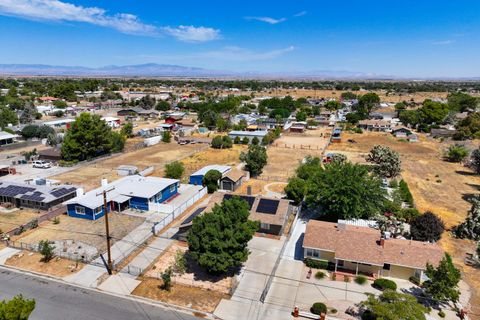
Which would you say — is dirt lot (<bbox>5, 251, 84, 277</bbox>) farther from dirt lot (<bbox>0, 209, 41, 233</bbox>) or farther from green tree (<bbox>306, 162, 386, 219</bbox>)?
green tree (<bbox>306, 162, 386, 219</bbox>)

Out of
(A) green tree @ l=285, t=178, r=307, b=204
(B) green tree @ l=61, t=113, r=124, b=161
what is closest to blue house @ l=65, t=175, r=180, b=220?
(A) green tree @ l=285, t=178, r=307, b=204

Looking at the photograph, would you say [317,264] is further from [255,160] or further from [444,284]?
[255,160]

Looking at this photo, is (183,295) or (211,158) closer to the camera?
(183,295)

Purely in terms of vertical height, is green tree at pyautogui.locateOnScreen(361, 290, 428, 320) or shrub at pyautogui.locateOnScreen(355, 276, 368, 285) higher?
green tree at pyautogui.locateOnScreen(361, 290, 428, 320)

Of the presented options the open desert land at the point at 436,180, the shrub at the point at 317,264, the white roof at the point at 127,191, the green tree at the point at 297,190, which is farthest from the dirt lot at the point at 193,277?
the open desert land at the point at 436,180

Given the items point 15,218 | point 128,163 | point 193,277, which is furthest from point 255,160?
point 15,218

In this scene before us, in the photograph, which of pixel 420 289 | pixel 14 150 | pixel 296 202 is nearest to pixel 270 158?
pixel 296 202

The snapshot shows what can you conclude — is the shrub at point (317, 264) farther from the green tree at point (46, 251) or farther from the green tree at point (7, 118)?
the green tree at point (7, 118)
